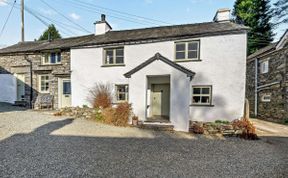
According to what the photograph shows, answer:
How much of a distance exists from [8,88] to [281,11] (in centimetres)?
3132

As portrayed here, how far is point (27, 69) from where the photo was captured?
15.1 m

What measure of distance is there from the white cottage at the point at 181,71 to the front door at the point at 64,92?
239cm

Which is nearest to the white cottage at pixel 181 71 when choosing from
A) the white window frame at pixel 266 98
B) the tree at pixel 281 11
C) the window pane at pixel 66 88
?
the window pane at pixel 66 88

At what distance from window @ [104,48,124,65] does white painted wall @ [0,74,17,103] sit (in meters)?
9.26

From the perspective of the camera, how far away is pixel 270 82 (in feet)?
45.7

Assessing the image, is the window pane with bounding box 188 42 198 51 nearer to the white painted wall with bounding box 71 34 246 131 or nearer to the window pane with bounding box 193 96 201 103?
the white painted wall with bounding box 71 34 246 131

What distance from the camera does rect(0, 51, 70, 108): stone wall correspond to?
14.1m

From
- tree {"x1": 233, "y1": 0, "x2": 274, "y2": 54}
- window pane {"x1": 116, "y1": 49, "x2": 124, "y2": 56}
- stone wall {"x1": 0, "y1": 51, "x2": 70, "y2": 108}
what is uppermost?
tree {"x1": 233, "y1": 0, "x2": 274, "y2": 54}

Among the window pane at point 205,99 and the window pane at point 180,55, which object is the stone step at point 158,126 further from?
the window pane at point 180,55

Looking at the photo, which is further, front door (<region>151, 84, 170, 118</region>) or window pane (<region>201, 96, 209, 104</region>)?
front door (<region>151, 84, 170, 118</region>)

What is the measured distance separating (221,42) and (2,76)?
18563 mm

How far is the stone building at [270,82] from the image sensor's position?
492 inches

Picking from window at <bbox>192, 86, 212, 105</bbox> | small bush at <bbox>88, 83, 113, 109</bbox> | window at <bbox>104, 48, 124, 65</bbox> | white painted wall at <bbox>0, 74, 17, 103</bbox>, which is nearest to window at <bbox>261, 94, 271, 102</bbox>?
window at <bbox>192, 86, 212, 105</bbox>

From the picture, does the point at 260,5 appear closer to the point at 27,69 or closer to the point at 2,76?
the point at 27,69
